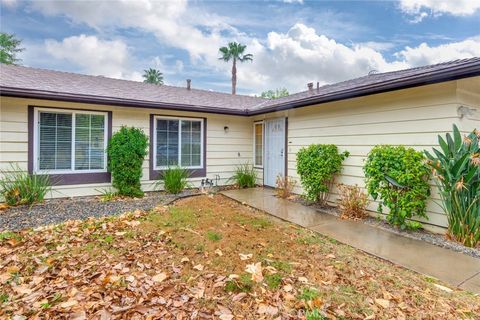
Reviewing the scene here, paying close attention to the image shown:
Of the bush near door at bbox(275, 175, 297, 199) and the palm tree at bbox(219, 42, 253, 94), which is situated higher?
the palm tree at bbox(219, 42, 253, 94)

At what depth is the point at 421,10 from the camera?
311 inches

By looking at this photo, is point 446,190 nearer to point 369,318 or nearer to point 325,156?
point 325,156

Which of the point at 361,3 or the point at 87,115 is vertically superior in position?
the point at 361,3

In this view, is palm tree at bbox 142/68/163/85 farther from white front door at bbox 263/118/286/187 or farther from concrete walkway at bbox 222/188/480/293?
concrete walkway at bbox 222/188/480/293

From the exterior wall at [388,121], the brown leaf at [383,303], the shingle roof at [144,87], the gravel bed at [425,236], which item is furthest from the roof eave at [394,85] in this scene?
the brown leaf at [383,303]

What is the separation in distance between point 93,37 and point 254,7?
6469mm

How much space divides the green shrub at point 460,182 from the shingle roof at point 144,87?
941mm

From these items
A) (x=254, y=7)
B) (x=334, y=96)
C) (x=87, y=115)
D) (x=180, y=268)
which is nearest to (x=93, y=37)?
(x=87, y=115)

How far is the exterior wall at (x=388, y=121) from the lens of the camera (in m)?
4.23

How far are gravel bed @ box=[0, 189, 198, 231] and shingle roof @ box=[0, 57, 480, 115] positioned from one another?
2.37 meters

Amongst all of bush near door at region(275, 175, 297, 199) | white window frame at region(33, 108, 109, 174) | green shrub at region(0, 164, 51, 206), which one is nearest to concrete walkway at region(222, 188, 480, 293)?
bush near door at region(275, 175, 297, 199)

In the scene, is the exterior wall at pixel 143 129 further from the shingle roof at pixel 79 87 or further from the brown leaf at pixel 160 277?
the brown leaf at pixel 160 277

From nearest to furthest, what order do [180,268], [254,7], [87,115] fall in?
[180,268] < [87,115] < [254,7]

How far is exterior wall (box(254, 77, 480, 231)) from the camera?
423 cm
